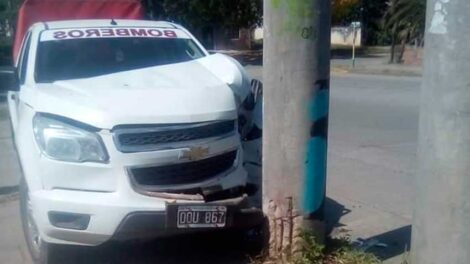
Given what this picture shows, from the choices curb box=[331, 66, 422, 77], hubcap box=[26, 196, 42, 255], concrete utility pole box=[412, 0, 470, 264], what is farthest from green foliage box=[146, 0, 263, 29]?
concrete utility pole box=[412, 0, 470, 264]

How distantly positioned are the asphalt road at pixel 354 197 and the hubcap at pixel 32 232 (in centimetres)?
29

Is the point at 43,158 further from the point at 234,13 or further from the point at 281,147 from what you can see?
the point at 234,13

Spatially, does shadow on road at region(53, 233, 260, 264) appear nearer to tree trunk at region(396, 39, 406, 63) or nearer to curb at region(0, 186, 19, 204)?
curb at region(0, 186, 19, 204)

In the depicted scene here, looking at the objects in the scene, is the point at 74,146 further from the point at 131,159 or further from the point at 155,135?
the point at 155,135

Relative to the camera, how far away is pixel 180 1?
137 feet

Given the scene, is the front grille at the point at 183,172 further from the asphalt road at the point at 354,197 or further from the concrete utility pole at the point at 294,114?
the asphalt road at the point at 354,197

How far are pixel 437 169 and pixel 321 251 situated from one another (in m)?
1.66

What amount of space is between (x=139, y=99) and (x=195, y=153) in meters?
0.56

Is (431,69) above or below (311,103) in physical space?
above

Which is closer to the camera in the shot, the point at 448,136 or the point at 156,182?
the point at 448,136

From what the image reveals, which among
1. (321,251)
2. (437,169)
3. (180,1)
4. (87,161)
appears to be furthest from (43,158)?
(180,1)

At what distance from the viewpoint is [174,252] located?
674 centimetres

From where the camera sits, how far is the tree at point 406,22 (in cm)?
3391

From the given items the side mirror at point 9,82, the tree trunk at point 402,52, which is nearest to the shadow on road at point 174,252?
the side mirror at point 9,82
